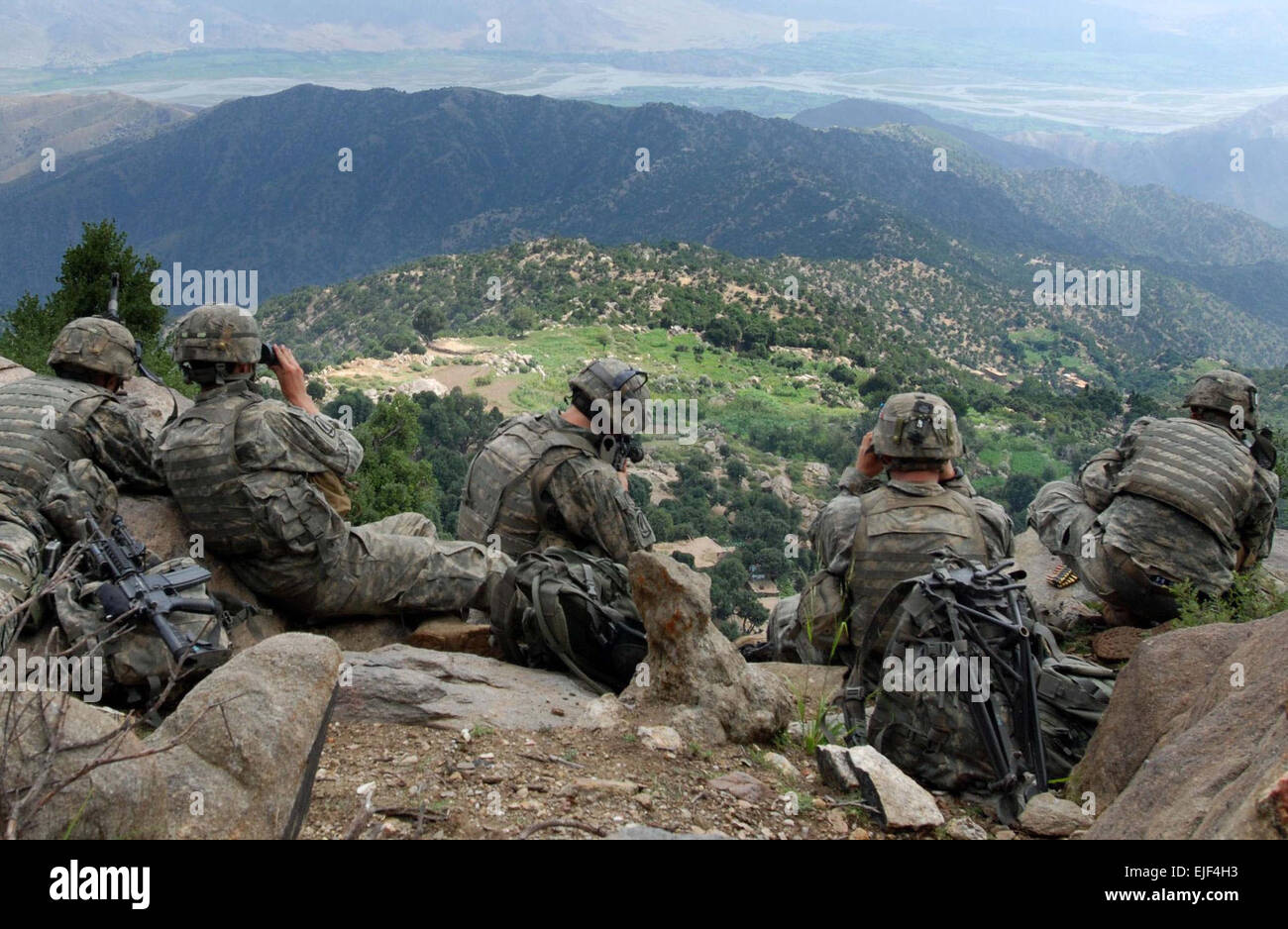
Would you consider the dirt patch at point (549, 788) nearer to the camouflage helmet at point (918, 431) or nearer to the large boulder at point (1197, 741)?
the large boulder at point (1197, 741)

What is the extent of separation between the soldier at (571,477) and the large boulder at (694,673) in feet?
4.23

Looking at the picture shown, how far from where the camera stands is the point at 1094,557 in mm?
6852

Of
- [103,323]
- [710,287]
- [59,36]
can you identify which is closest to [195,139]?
[59,36]

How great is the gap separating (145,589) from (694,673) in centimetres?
271

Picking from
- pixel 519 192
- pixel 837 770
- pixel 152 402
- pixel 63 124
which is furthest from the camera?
pixel 63 124

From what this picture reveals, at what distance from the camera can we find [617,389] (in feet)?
21.4

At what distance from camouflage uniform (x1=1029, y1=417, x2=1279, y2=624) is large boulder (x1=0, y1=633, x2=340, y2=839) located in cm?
501

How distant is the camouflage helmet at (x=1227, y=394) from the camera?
687cm

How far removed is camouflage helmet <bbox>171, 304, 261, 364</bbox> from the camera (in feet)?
20.1

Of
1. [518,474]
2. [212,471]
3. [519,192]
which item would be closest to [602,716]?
[518,474]

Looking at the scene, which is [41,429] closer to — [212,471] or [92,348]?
[92,348]

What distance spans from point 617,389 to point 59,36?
193 m

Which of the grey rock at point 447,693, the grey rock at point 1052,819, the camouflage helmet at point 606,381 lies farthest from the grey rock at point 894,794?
the camouflage helmet at point 606,381

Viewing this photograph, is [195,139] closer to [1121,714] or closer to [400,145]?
[400,145]
